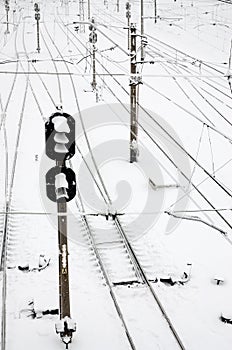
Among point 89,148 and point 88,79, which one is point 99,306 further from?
point 88,79

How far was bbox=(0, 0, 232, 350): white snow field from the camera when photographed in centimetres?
1003

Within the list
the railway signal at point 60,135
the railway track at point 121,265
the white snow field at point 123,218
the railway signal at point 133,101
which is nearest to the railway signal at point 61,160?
the railway signal at point 60,135

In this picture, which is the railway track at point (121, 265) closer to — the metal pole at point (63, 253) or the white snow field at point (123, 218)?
A: the white snow field at point (123, 218)

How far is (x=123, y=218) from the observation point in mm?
13961

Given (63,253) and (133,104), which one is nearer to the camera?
(63,253)

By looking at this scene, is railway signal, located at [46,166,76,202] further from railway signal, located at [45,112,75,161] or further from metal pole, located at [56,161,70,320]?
railway signal, located at [45,112,75,161]

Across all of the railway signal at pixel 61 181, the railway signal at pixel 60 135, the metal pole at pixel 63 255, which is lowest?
the metal pole at pixel 63 255

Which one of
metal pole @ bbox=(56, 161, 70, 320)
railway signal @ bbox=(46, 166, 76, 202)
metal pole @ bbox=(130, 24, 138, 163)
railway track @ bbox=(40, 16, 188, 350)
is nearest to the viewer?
railway signal @ bbox=(46, 166, 76, 202)

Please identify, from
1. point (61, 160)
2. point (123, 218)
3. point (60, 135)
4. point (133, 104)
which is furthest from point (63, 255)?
point (133, 104)

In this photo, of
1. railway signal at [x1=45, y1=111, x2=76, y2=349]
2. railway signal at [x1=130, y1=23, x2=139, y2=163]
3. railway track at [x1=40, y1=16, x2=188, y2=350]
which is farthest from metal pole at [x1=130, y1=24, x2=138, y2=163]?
railway signal at [x1=45, y1=111, x2=76, y2=349]

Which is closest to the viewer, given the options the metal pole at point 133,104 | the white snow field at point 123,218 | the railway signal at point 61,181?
the railway signal at point 61,181

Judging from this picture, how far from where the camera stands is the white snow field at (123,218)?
10031 mm

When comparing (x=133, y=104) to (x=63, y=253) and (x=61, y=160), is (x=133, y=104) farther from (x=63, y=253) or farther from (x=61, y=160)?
(x=61, y=160)

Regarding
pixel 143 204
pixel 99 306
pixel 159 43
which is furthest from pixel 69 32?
pixel 99 306
